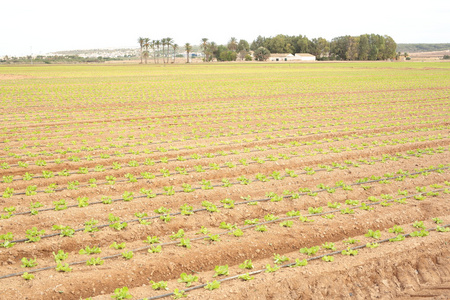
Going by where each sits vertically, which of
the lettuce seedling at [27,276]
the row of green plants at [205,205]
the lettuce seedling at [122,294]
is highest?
the row of green plants at [205,205]

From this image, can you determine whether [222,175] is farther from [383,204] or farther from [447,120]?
[447,120]

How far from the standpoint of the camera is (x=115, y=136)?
18984 mm

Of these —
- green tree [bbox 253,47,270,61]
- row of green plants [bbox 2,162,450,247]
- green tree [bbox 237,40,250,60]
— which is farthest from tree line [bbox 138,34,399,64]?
row of green plants [bbox 2,162,450,247]

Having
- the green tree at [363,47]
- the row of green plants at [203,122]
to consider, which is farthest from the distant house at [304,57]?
the row of green plants at [203,122]

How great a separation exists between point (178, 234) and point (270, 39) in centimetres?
17442

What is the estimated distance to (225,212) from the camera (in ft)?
32.7

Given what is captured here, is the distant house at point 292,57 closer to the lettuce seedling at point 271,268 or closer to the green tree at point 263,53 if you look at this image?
the green tree at point 263,53

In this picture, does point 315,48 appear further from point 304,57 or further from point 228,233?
point 228,233

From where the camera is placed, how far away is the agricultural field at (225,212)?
7172 millimetres

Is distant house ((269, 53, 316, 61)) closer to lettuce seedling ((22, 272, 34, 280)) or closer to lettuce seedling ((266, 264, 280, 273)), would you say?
lettuce seedling ((266, 264, 280, 273))

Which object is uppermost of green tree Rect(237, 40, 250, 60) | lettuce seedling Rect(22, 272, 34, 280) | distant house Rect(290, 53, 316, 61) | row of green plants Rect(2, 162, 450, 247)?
green tree Rect(237, 40, 250, 60)

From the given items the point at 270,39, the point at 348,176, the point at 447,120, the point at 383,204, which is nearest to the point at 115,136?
the point at 348,176

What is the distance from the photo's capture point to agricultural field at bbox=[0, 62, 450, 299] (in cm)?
717

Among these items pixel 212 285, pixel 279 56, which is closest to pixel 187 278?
pixel 212 285
